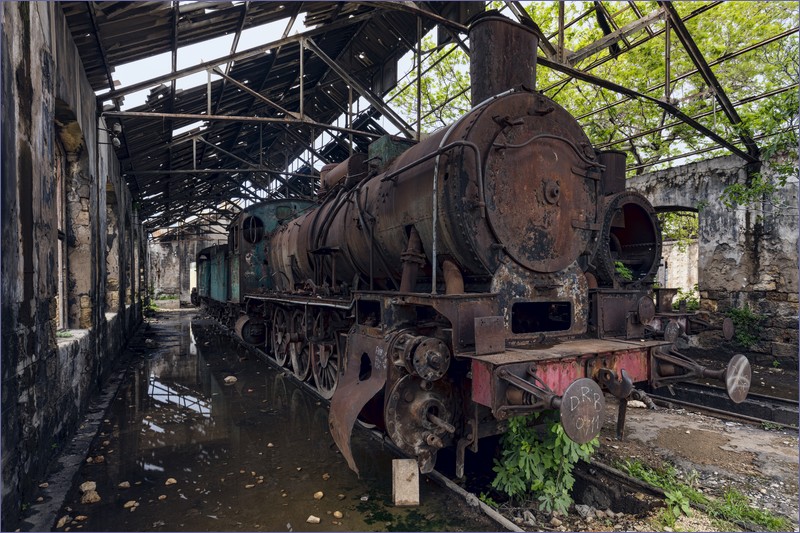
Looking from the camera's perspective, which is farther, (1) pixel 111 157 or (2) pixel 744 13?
(2) pixel 744 13

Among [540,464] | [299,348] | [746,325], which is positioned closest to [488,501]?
[540,464]

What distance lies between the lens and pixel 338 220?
5.62 metres

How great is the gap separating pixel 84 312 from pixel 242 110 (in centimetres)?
877

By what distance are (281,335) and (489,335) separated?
5781 millimetres

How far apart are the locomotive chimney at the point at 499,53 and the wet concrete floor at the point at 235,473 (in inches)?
144

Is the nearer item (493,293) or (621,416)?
(493,293)

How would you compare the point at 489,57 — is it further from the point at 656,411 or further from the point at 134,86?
the point at 134,86

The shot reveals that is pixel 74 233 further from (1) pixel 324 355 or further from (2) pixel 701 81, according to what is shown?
(2) pixel 701 81

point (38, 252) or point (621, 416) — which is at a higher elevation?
point (38, 252)

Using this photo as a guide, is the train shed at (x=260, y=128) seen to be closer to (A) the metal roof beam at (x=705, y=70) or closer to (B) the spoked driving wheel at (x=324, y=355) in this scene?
(A) the metal roof beam at (x=705, y=70)

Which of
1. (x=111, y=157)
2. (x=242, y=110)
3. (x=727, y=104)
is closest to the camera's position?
(x=727, y=104)

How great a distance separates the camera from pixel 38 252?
3.81 metres

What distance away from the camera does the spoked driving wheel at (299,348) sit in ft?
23.1

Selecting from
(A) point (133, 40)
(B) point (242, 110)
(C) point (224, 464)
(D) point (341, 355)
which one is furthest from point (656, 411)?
(B) point (242, 110)
